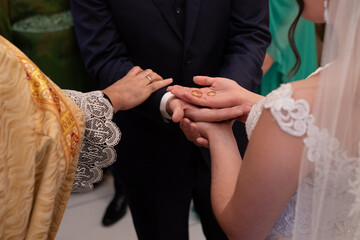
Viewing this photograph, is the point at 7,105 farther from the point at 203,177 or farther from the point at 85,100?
the point at 203,177

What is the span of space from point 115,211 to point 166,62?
138 cm

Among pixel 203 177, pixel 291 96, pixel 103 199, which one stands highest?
pixel 291 96

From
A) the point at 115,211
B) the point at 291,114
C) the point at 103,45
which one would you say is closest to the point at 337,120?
the point at 291,114

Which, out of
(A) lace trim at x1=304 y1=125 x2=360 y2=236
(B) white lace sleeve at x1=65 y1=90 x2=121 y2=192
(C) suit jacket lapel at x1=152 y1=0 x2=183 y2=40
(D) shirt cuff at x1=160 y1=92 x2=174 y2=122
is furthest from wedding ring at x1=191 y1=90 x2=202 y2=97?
(A) lace trim at x1=304 y1=125 x2=360 y2=236

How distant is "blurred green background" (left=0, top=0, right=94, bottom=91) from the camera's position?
2.07 meters

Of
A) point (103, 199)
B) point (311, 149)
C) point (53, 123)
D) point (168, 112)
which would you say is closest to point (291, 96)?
point (311, 149)

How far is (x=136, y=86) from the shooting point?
172cm

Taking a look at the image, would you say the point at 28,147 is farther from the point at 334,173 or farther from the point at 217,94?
the point at 217,94

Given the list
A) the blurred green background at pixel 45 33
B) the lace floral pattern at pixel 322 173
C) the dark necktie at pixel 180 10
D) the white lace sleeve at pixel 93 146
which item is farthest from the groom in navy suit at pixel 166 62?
the lace floral pattern at pixel 322 173

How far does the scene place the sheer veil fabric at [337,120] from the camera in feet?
3.10

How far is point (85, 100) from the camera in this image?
1.38 metres

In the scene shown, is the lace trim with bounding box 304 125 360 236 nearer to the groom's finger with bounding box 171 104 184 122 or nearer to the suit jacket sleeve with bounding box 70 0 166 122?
the groom's finger with bounding box 171 104 184 122

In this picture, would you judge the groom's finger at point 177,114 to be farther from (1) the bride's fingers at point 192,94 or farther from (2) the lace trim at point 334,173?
(2) the lace trim at point 334,173

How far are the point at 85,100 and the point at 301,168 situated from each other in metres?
0.72
